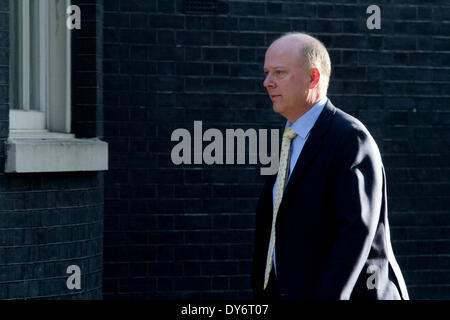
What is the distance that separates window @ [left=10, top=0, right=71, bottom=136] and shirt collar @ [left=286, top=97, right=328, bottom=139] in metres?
3.63

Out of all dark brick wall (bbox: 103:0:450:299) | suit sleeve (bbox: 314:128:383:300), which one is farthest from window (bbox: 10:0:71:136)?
suit sleeve (bbox: 314:128:383:300)

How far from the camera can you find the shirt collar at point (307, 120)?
4430 mm

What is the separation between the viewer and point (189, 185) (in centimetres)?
891

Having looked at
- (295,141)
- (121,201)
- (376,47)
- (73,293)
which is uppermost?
(376,47)

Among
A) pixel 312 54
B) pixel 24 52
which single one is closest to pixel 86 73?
pixel 24 52

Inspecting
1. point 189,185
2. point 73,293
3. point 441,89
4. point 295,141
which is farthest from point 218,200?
point 295,141

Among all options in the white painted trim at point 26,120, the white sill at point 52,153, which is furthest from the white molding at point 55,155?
the white painted trim at point 26,120

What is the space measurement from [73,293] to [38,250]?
543mm

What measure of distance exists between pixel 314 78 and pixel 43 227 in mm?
3638

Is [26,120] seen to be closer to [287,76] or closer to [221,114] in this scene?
[221,114]

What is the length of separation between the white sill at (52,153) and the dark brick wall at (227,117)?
807mm

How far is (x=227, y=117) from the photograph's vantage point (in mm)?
8938
